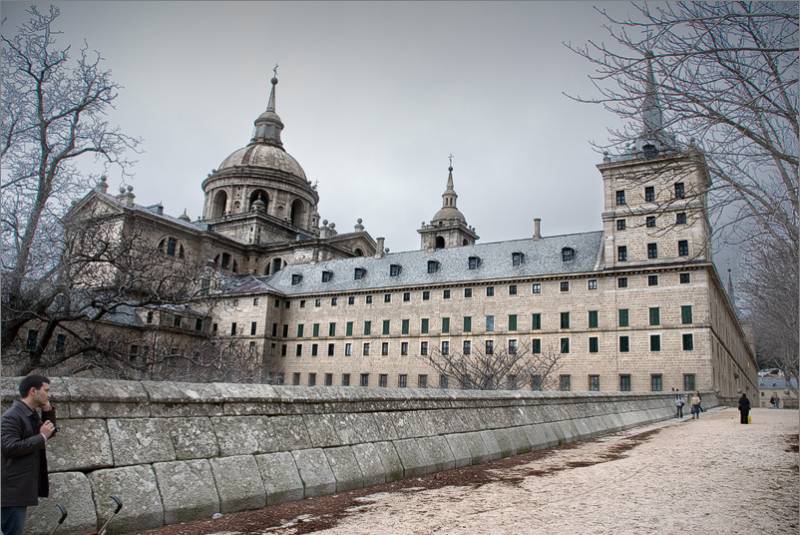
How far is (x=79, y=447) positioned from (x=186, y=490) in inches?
38.8

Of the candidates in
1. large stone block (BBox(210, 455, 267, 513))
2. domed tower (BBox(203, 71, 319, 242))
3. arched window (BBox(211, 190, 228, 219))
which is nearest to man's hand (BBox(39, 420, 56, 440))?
large stone block (BBox(210, 455, 267, 513))

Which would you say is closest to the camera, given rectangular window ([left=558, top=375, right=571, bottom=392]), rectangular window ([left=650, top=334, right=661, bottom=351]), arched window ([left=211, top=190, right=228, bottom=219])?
rectangular window ([left=650, top=334, right=661, bottom=351])

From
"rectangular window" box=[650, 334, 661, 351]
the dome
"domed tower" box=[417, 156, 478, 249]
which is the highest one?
the dome

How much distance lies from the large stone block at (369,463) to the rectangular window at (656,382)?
44.5 meters

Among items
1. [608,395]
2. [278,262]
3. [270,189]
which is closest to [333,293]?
[278,262]

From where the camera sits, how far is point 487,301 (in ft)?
180

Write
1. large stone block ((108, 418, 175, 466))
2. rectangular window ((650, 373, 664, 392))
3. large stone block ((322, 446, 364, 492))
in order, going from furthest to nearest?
rectangular window ((650, 373, 664, 392))
large stone block ((322, 446, 364, 492))
large stone block ((108, 418, 175, 466))

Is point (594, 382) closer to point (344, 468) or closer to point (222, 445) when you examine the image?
point (344, 468)

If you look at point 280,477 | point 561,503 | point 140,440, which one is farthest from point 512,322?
point 140,440

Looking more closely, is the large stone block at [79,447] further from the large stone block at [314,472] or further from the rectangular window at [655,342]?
the rectangular window at [655,342]

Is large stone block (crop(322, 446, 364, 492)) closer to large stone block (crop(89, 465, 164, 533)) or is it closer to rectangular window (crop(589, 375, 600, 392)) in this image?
large stone block (crop(89, 465, 164, 533))

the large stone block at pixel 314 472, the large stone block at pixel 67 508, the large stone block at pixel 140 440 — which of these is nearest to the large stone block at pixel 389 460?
the large stone block at pixel 314 472

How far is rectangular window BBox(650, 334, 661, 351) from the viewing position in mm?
46844

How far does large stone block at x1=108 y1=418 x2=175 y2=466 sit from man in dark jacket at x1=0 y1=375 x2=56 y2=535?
2.41 ft
